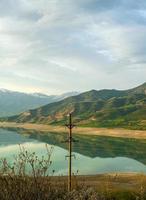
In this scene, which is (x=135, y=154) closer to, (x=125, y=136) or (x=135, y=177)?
(x=135, y=177)

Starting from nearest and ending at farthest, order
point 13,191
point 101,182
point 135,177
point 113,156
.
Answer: point 13,191 → point 101,182 → point 135,177 → point 113,156

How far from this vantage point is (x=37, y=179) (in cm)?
1130

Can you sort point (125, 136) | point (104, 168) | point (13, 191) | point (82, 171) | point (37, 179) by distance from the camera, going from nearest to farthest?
1. point (13, 191)
2. point (37, 179)
3. point (82, 171)
4. point (104, 168)
5. point (125, 136)

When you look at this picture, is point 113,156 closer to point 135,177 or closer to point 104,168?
point 104,168

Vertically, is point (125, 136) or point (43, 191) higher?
point (125, 136)

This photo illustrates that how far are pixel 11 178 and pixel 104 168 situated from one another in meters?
78.9

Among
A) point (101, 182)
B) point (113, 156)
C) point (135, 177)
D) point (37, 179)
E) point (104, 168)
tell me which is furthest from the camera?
point (113, 156)

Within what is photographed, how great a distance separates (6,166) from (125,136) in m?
167

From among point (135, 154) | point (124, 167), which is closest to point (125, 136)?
point (135, 154)

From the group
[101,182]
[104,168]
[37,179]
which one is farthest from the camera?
[104,168]

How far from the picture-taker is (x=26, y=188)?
1079 cm

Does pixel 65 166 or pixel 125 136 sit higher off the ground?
pixel 125 136

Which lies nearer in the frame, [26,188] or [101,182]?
[26,188]

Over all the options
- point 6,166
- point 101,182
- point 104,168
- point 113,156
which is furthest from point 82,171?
point 6,166
